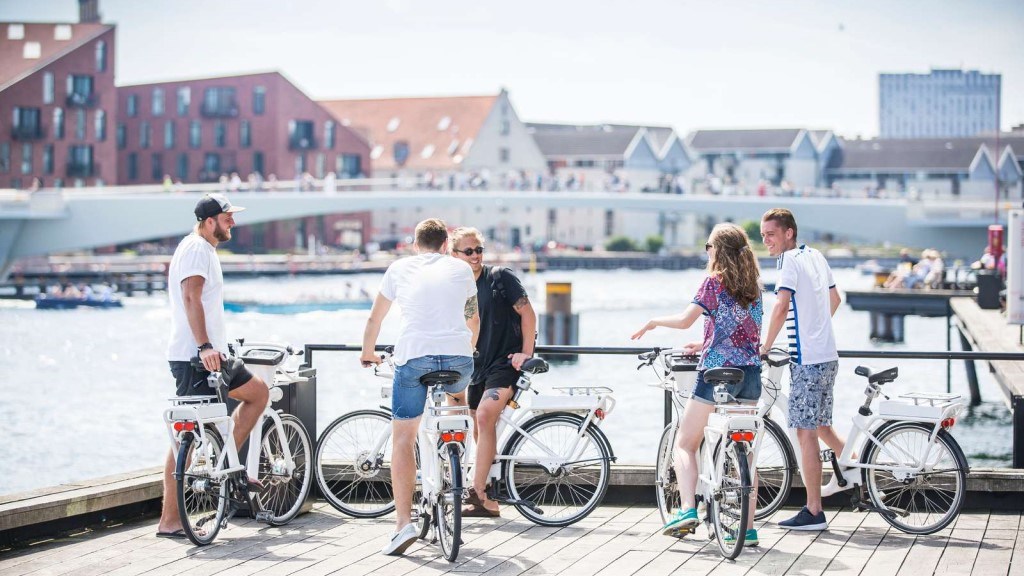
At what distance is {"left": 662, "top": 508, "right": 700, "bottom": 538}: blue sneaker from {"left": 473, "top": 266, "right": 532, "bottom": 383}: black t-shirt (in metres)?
1.18

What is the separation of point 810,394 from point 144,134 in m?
73.7

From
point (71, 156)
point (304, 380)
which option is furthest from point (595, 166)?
point (304, 380)

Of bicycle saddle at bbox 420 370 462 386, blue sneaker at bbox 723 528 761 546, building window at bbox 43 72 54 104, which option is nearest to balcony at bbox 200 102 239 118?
building window at bbox 43 72 54 104

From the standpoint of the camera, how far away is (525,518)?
716cm

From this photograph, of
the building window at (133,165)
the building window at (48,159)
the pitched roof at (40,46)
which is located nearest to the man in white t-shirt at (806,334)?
the pitched roof at (40,46)

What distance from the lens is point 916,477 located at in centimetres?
662

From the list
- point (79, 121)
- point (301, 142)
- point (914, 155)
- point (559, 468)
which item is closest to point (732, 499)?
point (559, 468)

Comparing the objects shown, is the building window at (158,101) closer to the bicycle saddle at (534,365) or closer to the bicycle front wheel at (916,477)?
the bicycle saddle at (534,365)

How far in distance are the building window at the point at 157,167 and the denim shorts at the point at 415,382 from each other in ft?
240

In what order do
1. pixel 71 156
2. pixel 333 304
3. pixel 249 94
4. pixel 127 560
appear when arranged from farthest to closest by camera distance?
pixel 249 94 < pixel 71 156 < pixel 333 304 < pixel 127 560

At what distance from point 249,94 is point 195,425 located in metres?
71.5

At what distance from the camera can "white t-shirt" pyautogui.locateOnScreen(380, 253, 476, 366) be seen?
20.4ft

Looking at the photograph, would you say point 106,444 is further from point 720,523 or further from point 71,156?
point 71,156

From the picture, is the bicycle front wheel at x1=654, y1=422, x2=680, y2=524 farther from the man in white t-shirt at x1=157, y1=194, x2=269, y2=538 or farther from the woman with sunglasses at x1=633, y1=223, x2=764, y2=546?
the man in white t-shirt at x1=157, y1=194, x2=269, y2=538
